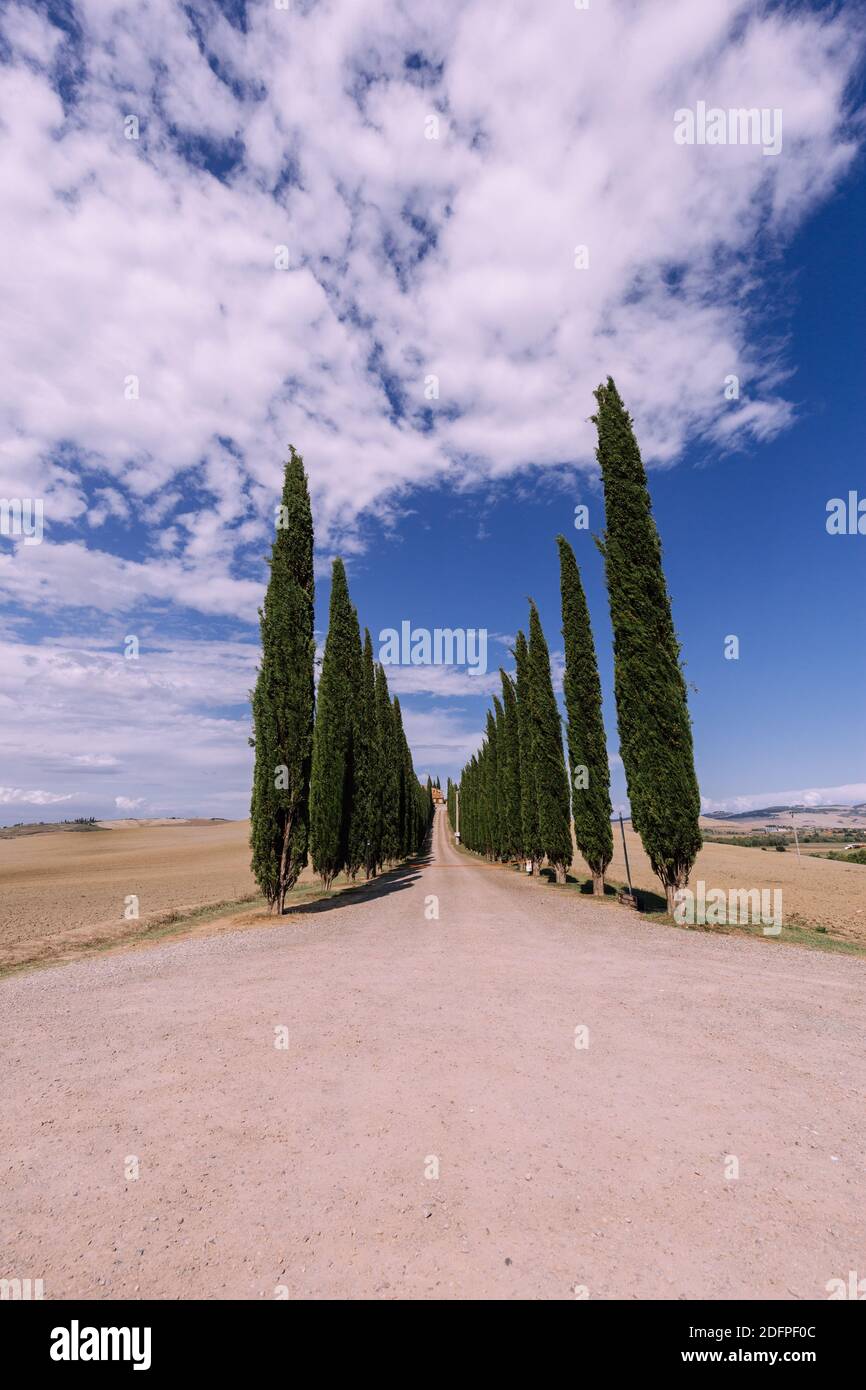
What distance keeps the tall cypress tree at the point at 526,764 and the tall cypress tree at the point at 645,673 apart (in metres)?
12.7

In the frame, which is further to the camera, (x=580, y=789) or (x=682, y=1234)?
(x=580, y=789)

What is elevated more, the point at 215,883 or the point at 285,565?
the point at 285,565

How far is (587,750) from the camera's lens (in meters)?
20.9

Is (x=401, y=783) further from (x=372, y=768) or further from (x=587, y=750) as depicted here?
(x=587, y=750)

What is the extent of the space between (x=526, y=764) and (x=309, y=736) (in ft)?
55.7

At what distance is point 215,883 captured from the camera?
104 feet

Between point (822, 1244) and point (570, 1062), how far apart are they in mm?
2607

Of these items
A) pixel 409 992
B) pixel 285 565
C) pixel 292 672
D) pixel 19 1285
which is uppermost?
pixel 285 565

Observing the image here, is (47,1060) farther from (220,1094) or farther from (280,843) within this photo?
(280,843)

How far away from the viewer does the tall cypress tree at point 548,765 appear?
25.3m

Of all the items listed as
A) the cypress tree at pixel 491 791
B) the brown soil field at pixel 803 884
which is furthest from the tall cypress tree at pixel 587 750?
the cypress tree at pixel 491 791

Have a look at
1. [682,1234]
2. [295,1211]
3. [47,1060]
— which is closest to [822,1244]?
[682,1234]

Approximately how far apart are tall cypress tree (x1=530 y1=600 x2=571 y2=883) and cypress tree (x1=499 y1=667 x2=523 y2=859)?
6360 mm
